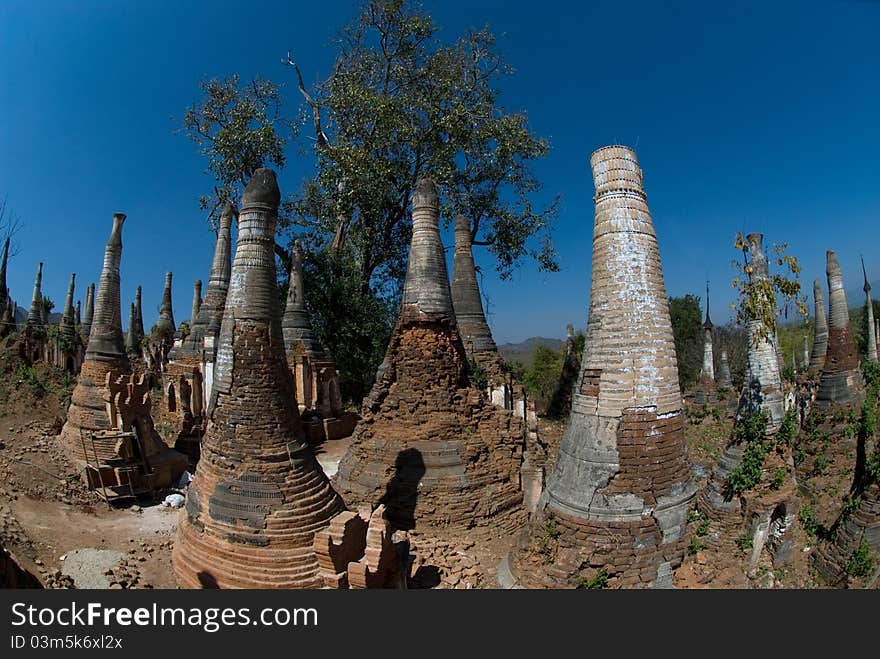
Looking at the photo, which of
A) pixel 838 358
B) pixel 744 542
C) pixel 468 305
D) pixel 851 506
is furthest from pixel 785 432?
pixel 838 358

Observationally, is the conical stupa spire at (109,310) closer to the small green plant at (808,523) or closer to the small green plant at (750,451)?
the small green plant at (750,451)

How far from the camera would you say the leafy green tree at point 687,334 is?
128 ft

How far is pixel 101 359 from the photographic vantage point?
565 inches

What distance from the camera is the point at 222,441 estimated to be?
7188 millimetres

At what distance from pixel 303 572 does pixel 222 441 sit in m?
2.04

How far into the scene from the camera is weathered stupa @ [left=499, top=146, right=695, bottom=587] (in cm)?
543

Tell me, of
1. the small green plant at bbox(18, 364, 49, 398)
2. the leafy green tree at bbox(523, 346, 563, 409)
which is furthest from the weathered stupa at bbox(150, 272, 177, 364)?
the leafy green tree at bbox(523, 346, 563, 409)

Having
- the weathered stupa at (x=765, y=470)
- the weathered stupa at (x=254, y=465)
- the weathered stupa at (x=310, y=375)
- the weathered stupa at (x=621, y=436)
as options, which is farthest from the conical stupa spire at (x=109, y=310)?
the weathered stupa at (x=765, y=470)

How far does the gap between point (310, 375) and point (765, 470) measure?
14.3 m

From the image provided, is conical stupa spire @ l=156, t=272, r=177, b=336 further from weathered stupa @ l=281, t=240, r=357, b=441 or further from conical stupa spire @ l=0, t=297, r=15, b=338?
weathered stupa @ l=281, t=240, r=357, b=441

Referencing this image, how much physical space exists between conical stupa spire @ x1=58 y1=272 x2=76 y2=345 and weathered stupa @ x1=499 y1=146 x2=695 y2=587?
2685cm

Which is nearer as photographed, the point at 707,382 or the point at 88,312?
the point at 707,382

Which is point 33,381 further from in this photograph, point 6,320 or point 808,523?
point 808,523

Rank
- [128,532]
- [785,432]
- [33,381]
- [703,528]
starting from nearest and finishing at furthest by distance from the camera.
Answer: [703,528]
[785,432]
[128,532]
[33,381]
